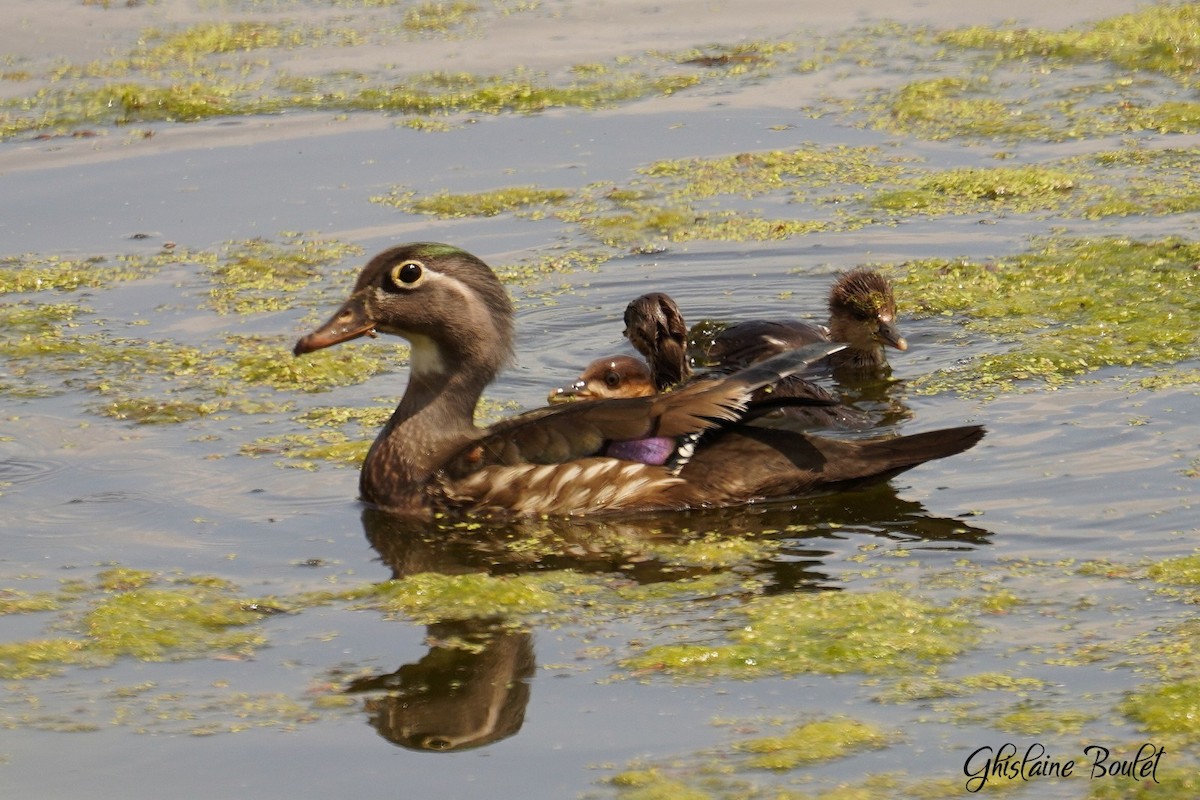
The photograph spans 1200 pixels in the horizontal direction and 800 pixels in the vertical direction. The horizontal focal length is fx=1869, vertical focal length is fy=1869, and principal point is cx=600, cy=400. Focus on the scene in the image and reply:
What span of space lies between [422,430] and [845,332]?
3.11m

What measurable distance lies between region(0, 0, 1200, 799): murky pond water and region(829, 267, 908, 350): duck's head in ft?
0.96

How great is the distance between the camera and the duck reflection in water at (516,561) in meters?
6.55

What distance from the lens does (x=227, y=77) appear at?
56.6 feet

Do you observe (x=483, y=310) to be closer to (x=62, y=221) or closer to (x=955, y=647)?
(x=955, y=647)

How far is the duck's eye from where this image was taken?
30.6 feet

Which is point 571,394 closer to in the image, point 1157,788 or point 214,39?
point 1157,788

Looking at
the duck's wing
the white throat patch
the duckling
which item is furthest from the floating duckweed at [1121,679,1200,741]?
the white throat patch

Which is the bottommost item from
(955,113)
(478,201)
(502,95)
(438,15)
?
(478,201)

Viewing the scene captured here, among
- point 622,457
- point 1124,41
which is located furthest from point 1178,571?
Answer: point 1124,41

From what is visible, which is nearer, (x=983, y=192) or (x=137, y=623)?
(x=137, y=623)

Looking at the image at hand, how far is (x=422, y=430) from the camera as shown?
920 centimetres

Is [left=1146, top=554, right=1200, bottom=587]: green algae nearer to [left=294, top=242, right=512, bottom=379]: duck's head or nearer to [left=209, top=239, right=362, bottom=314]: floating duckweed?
[left=294, top=242, right=512, bottom=379]: duck's head

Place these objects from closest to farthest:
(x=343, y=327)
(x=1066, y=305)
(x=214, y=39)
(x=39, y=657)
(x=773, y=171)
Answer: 1. (x=39, y=657)
2. (x=343, y=327)
3. (x=1066, y=305)
4. (x=773, y=171)
5. (x=214, y=39)

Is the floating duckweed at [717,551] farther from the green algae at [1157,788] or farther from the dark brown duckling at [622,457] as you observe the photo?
the green algae at [1157,788]
